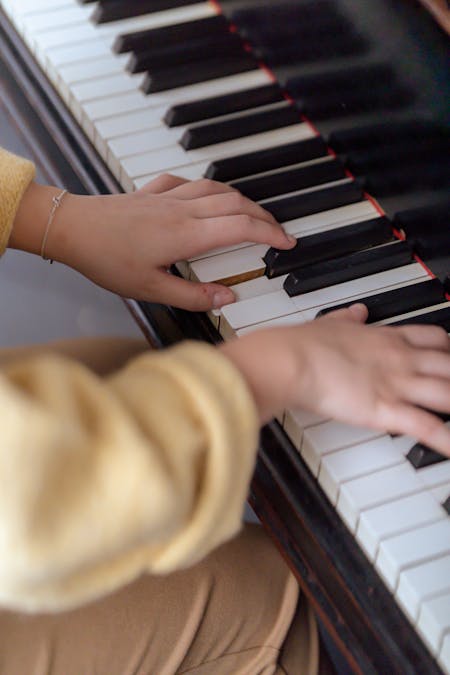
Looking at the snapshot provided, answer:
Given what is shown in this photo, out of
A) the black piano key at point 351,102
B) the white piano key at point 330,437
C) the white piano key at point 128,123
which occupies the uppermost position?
the white piano key at point 128,123

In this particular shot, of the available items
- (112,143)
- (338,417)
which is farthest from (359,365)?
(112,143)

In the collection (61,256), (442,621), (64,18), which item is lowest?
(442,621)

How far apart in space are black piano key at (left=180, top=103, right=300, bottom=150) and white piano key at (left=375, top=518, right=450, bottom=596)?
648 millimetres

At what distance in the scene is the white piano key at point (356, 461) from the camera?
105 centimetres

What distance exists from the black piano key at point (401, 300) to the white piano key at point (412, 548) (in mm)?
278

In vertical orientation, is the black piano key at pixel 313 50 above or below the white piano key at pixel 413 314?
above

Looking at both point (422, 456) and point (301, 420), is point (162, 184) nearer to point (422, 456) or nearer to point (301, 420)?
point (301, 420)

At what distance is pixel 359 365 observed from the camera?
1035 millimetres

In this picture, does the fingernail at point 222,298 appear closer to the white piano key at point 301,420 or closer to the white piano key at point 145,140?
the white piano key at point 301,420

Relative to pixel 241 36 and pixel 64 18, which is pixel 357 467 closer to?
pixel 241 36

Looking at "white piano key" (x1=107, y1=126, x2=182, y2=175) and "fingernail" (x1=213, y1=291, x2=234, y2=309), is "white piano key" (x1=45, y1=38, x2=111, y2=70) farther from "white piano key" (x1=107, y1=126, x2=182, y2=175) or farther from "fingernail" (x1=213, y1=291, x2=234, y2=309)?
"fingernail" (x1=213, y1=291, x2=234, y2=309)

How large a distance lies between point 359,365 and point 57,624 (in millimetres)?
450

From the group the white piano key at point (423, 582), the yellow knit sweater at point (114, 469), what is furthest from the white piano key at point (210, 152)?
the white piano key at point (423, 582)

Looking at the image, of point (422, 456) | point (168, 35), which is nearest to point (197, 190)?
point (168, 35)
